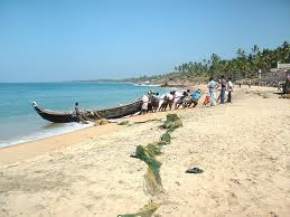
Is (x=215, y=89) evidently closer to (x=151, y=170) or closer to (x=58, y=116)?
(x=58, y=116)

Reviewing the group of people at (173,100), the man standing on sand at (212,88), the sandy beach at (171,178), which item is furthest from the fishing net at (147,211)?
the group of people at (173,100)

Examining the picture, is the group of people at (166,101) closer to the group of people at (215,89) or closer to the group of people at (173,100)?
the group of people at (173,100)

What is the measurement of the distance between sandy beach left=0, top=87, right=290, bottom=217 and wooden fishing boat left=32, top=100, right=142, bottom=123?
10.1 metres

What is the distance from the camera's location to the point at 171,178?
6883mm

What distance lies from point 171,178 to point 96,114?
14.5 meters

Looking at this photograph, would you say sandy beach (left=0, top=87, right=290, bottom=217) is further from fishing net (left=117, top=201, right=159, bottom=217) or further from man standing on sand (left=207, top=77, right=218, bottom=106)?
man standing on sand (left=207, top=77, right=218, bottom=106)

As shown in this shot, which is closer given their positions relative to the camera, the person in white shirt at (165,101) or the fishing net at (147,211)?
the fishing net at (147,211)

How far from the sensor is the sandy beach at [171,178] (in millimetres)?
5668

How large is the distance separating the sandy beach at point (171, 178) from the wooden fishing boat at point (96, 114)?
1006 centimetres

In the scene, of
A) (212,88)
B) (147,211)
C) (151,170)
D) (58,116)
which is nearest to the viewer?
(147,211)

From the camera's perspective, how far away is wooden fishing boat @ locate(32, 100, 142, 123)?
2105 centimetres

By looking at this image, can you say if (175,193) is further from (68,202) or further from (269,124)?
Answer: (269,124)

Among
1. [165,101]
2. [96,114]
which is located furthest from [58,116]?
[165,101]

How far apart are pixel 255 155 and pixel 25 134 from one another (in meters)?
12.9
